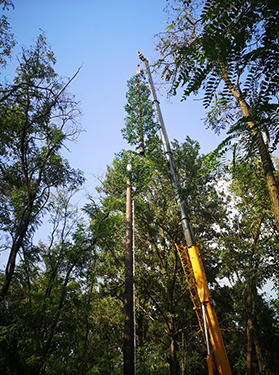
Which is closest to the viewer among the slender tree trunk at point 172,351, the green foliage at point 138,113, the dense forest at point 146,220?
the dense forest at point 146,220

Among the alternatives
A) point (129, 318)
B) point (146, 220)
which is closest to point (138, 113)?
point (146, 220)

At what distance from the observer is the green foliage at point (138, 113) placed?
14.3 metres

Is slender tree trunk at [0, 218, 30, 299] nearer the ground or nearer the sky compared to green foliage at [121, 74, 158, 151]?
nearer the ground

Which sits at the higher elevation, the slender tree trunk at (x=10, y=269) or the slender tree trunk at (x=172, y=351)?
the slender tree trunk at (x=10, y=269)

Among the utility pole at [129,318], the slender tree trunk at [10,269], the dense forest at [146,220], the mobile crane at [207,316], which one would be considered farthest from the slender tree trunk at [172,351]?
the slender tree trunk at [10,269]

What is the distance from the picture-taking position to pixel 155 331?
12.0m

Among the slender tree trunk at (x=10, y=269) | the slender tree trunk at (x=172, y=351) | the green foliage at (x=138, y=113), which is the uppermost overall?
the green foliage at (x=138, y=113)

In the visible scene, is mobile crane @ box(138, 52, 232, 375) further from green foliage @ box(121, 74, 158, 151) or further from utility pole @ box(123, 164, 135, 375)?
green foliage @ box(121, 74, 158, 151)

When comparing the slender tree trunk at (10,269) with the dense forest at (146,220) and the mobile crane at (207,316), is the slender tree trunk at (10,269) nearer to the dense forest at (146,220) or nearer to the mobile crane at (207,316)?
the dense forest at (146,220)

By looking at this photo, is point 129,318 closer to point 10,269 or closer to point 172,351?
point 10,269

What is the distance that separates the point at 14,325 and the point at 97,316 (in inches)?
312

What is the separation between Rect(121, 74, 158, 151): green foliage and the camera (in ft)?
46.8

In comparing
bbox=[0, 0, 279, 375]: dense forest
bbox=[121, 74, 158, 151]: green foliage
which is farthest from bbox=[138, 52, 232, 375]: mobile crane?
bbox=[121, 74, 158, 151]: green foliage

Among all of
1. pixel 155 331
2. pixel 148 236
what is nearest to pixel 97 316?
pixel 155 331
